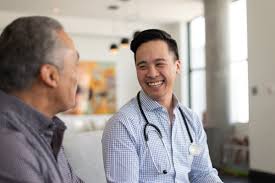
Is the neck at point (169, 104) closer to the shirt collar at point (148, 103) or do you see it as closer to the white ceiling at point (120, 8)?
the shirt collar at point (148, 103)

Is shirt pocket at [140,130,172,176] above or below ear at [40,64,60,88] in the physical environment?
below

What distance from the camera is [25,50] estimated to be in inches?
36.4

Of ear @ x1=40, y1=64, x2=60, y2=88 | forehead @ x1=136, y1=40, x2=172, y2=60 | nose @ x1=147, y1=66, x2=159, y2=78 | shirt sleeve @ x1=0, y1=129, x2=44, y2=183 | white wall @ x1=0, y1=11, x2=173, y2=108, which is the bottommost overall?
shirt sleeve @ x1=0, y1=129, x2=44, y2=183

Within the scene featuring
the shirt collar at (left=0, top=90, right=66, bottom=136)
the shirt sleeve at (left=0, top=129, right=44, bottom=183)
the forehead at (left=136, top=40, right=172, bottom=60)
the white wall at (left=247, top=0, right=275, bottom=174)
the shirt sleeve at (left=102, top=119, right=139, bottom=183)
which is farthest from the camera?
the white wall at (left=247, top=0, right=275, bottom=174)

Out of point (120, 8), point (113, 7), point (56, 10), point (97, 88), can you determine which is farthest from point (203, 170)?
point (97, 88)

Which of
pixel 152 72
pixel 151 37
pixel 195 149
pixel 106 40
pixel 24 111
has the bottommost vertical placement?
pixel 195 149

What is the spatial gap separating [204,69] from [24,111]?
6198mm

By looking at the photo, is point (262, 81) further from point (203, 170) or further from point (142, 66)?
point (142, 66)

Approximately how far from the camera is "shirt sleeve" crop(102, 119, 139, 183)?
145 centimetres

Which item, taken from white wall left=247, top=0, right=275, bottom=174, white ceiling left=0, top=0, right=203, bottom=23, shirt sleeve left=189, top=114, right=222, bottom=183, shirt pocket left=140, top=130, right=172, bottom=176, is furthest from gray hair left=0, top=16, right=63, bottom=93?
white ceiling left=0, top=0, right=203, bottom=23

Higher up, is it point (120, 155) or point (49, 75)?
point (49, 75)

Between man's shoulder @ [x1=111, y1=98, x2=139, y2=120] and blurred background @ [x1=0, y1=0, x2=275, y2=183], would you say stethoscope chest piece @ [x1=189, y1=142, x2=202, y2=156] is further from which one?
blurred background @ [x1=0, y1=0, x2=275, y2=183]

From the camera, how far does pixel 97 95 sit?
9156 millimetres

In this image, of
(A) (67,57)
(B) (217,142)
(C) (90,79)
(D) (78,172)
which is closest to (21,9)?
(C) (90,79)
